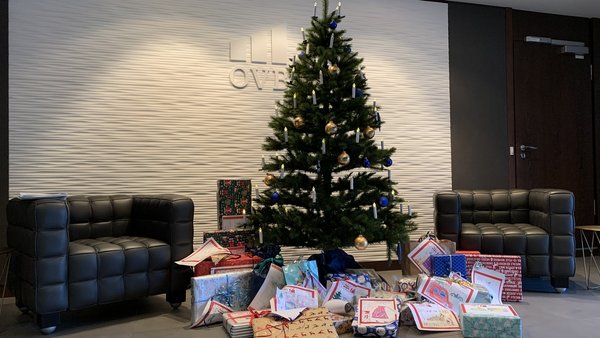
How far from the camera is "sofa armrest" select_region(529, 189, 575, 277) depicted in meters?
3.33

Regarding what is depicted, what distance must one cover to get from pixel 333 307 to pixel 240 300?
0.57 meters

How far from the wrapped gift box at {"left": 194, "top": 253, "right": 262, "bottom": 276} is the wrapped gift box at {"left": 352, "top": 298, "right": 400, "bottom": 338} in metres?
0.78

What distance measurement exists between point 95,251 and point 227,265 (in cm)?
79

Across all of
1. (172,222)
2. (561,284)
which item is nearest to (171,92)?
Result: (172,222)

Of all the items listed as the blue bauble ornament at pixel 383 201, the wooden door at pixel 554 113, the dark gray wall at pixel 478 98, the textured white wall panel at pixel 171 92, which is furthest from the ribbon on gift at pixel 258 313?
the wooden door at pixel 554 113

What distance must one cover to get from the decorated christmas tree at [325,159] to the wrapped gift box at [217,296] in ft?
1.13

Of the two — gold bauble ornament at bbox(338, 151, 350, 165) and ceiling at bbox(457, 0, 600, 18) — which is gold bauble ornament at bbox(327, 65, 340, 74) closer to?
gold bauble ornament at bbox(338, 151, 350, 165)

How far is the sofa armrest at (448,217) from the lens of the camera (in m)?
3.54

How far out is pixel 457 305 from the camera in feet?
8.89

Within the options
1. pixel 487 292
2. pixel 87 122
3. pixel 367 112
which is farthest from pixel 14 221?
pixel 487 292

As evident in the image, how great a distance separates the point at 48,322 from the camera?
2592mm

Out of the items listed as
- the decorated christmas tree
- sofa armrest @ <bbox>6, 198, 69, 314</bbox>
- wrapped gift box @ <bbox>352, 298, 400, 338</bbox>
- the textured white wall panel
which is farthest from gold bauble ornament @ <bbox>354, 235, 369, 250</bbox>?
sofa armrest @ <bbox>6, 198, 69, 314</bbox>

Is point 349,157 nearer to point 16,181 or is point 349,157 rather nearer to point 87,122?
point 87,122

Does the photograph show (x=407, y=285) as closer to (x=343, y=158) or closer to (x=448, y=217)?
(x=448, y=217)
